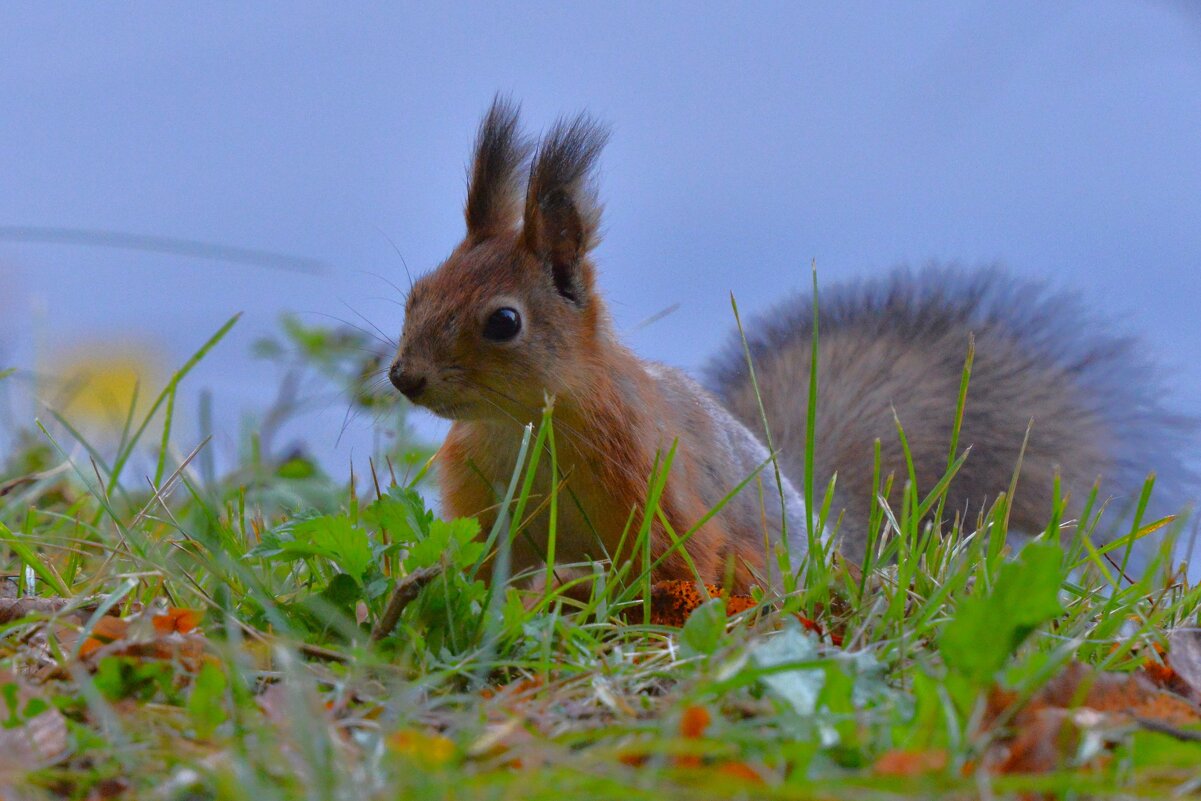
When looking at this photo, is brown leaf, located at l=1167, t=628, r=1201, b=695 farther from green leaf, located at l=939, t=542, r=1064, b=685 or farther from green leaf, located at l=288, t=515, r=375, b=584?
green leaf, located at l=288, t=515, r=375, b=584

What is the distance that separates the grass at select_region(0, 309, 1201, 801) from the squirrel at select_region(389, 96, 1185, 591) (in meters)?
0.21

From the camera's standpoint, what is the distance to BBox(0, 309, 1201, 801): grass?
89cm

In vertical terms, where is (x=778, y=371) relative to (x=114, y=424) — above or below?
above

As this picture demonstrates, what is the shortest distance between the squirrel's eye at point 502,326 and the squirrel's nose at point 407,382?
153 millimetres

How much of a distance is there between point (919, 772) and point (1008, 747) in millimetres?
183

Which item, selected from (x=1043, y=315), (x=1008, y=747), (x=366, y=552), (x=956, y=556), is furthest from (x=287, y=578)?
(x=1043, y=315)

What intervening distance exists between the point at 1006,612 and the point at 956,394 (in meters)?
2.18

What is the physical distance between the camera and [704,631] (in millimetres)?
1255


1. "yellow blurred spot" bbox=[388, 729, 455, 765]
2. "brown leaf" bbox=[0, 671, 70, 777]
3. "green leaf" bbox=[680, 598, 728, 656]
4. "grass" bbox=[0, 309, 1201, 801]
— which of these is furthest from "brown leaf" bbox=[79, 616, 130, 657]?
"green leaf" bbox=[680, 598, 728, 656]

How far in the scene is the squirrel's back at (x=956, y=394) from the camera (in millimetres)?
3043

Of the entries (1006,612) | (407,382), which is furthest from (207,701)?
(407,382)

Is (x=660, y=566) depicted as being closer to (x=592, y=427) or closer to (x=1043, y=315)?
(x=592, y=427)

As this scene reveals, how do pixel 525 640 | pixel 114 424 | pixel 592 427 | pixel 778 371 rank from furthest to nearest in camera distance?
pixel 778 371
pixel 114 424
pixel 592 427
pixel 525 640

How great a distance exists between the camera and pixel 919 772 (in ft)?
2.87
